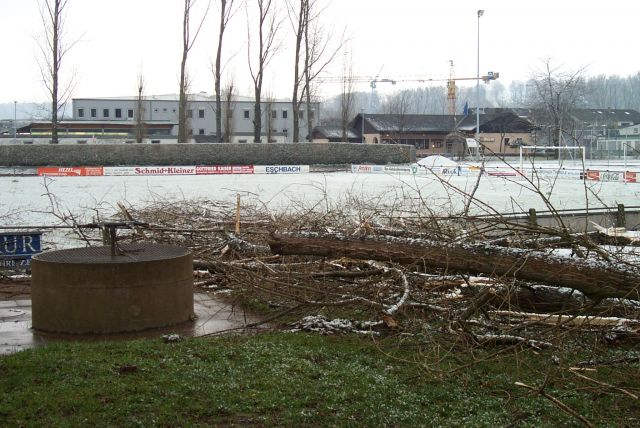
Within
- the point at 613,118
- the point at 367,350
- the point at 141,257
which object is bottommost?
the point at 367,350

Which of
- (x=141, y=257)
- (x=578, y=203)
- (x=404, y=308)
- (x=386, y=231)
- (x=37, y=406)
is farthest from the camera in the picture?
(x=578, y=203)

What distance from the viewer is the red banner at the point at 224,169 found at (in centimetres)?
4112

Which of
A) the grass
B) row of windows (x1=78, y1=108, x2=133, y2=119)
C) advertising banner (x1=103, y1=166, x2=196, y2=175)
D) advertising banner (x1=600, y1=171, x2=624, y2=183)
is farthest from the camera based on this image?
row of windows (x1=78, y1=108, x2=133, y2=119)

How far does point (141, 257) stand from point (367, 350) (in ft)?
10.1

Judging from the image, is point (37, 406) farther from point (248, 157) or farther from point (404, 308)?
point (248, 157)

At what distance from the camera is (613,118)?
6456cm

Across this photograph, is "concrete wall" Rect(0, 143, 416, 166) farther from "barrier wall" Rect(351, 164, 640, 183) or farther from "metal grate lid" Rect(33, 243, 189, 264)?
"metal grate lid" Rect(33, 243, 189, 264)

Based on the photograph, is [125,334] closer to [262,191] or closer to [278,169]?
[262,191]

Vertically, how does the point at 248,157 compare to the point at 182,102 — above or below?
below

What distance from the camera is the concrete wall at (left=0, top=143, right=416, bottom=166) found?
135 feet

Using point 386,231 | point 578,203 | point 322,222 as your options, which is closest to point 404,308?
point 386,231

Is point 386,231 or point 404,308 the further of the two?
point 386,231

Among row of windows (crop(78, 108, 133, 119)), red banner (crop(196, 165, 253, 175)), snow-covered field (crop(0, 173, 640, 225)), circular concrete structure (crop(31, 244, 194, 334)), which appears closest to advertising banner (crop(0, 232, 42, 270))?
circular concrete structure (crop(31, 244, 194, 334))

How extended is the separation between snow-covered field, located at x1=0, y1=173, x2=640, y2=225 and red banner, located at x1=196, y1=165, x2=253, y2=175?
1.41 m
